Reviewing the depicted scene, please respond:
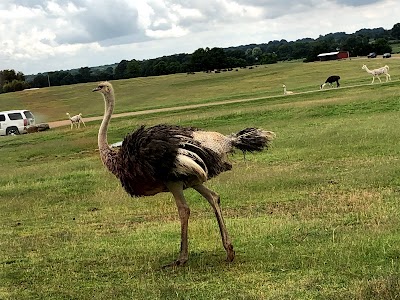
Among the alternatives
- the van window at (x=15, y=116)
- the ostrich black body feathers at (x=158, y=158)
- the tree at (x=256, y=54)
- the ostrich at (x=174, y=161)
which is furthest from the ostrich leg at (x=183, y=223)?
the tree at (x=256, y=54)

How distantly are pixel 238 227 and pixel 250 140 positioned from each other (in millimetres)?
1668

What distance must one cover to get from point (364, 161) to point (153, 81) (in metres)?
54.5

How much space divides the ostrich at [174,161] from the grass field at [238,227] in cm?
74

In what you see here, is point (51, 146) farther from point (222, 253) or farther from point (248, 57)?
point (248, 57)

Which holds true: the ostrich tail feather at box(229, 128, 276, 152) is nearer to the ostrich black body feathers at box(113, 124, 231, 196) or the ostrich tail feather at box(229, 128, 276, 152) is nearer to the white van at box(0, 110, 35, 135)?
the ostrich black body feathers at box(113, 124, 231, 196)

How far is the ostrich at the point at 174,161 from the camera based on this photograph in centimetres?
703

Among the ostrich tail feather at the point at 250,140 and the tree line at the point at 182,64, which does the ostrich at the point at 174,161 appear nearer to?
the ostrich tail feather at the point at 250,140

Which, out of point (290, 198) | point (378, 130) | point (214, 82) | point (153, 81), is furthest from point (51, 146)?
point (153, 81)

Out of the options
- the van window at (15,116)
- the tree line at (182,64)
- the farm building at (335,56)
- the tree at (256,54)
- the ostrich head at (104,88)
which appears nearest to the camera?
the ostrich head at (104,88)

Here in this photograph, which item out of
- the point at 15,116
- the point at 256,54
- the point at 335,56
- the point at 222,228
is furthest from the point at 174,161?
the point at 256,54

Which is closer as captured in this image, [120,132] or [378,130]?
[378,130]

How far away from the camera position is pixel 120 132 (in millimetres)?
26547

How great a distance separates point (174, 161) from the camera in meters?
6.99

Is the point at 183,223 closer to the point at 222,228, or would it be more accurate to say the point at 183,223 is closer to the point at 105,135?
the point at 222,228
